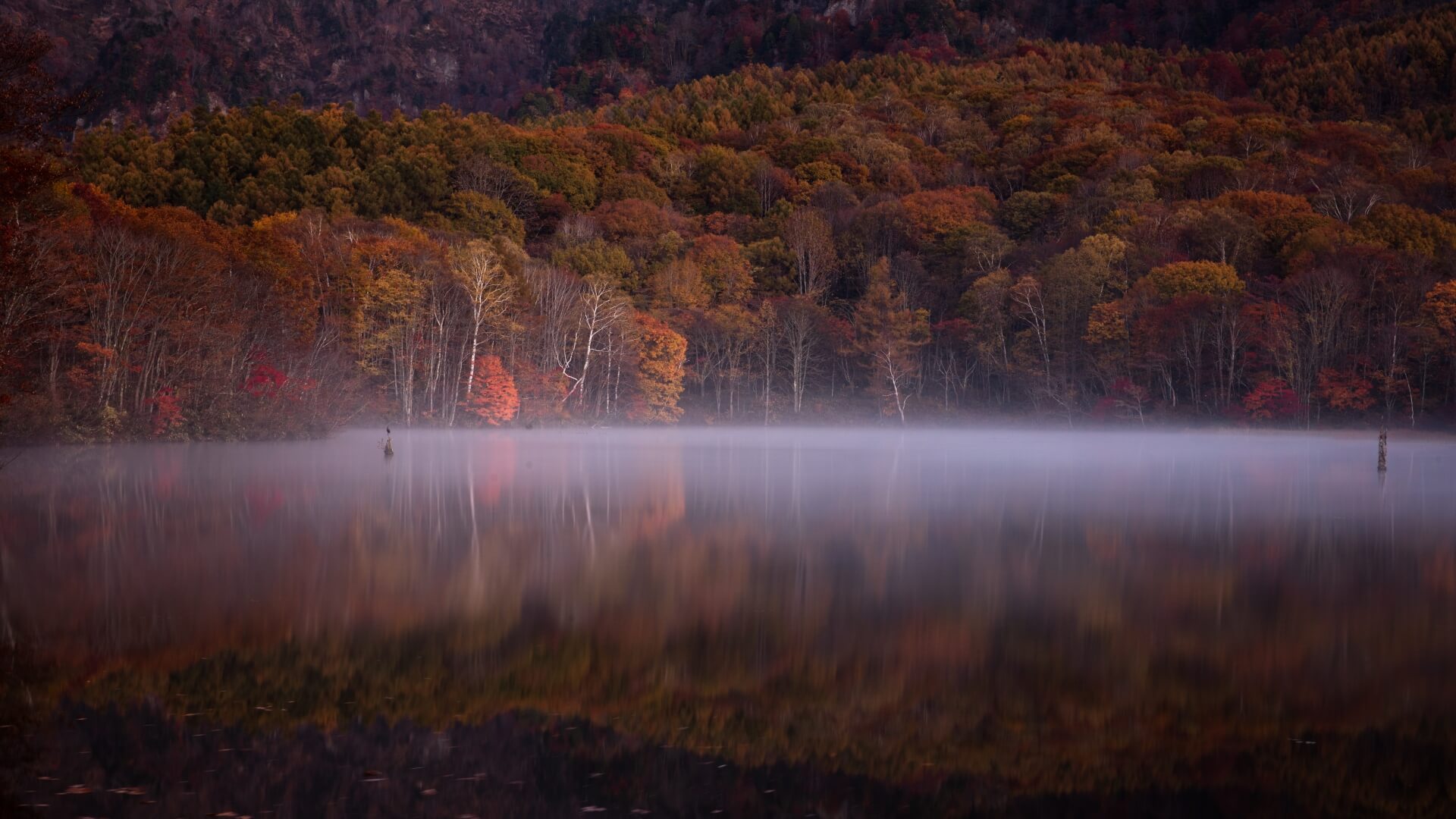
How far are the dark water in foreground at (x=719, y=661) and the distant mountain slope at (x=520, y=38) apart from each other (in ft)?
444

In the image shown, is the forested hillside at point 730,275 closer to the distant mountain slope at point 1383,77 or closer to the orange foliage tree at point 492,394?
the orange foliage tree at point 492,394

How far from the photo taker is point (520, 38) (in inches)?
6969

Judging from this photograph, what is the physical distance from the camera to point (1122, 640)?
12.3 metres

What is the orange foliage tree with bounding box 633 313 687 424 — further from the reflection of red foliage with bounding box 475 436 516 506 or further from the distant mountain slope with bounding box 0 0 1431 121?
the distant mountain slope with bounding box 0 0 1431 121

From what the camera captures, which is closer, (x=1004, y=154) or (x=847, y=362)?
(x=847, y=362)

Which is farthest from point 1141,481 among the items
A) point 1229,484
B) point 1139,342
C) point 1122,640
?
point 1139,342

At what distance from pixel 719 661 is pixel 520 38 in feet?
586

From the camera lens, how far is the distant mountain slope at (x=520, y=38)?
139125 mm

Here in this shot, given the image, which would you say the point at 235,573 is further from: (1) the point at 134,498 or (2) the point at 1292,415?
(2) the point at 1292,415

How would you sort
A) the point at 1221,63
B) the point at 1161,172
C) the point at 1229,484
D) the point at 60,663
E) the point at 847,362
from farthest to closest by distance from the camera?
the point at 1221,63 < the point at 1161,172 < the point at 847,362 < the point at 1229,484 < the point at 60,663

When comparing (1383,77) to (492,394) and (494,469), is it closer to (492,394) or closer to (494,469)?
(492,394)

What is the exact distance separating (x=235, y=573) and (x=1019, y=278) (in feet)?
233

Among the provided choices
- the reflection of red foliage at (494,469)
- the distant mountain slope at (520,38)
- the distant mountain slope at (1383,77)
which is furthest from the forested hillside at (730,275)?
the distant mountain slope at (520,38)

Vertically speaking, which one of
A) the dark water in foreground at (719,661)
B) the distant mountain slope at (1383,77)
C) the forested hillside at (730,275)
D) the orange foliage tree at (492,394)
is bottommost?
the dark water in foreground at (719,661)
